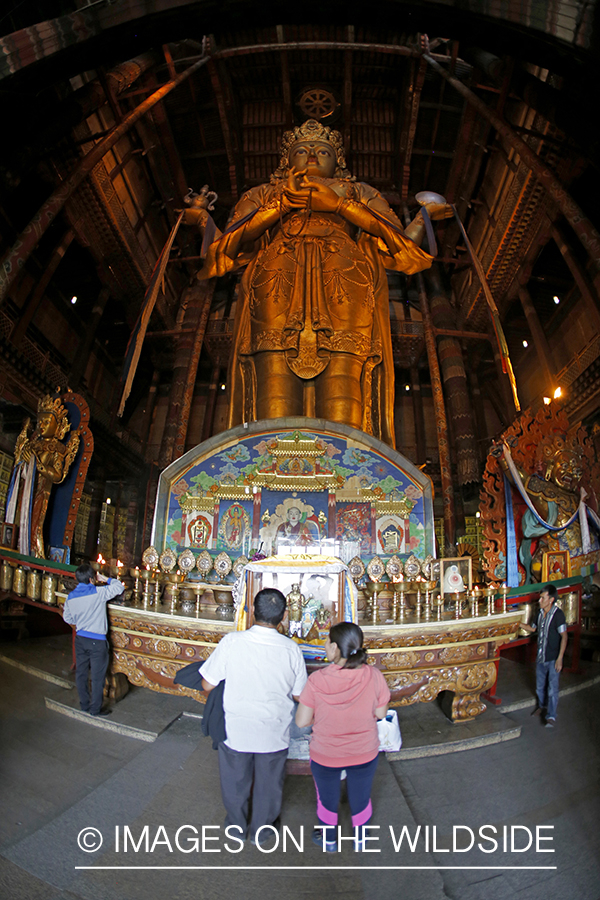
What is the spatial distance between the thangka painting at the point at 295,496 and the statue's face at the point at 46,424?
153cm

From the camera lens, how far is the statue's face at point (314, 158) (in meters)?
7.60

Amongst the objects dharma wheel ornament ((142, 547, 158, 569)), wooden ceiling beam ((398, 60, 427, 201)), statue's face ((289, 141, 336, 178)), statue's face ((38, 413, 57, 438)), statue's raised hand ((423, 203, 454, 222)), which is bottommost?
dharma wheel ornament ((142, 547, 158, 569))

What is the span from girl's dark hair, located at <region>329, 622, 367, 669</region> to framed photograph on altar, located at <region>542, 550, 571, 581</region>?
4048 millimetres

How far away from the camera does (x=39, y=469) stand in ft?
17.5

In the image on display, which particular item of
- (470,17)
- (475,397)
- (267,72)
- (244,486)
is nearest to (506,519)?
(244,486)

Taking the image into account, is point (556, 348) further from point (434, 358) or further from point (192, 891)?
point (192, 891)

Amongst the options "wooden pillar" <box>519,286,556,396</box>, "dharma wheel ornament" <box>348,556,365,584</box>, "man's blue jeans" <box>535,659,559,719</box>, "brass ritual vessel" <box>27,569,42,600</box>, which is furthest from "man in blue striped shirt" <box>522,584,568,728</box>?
"wooden pillar" <box>519,286,556,396</box>

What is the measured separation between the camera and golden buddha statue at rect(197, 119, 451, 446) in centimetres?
657

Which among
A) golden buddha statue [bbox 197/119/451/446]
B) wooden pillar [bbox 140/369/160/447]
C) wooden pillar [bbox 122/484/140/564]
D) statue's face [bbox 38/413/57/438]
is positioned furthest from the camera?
wooden pillar [bbox 140/369/160/447]

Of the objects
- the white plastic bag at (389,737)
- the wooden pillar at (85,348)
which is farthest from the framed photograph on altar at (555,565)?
the wooden pillar at (85,348)

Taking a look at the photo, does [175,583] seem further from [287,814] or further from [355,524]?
[287,814]

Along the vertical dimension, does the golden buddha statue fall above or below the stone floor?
above

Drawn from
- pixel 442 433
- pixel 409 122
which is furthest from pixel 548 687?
pixel 409 122

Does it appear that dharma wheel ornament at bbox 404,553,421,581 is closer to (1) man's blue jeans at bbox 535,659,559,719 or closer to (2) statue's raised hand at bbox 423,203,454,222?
(1) man's blue jeans at bbox 535,659,559,719
